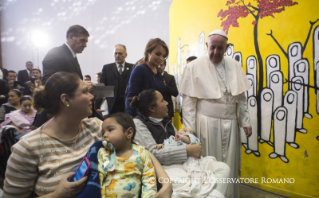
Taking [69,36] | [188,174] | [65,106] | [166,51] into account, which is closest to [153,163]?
[188,174]

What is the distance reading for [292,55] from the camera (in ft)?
8.80

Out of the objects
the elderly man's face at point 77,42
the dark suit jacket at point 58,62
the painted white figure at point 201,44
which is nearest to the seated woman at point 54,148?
the dark suit jacket at point 58,62

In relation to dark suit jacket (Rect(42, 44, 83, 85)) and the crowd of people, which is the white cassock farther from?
dark suit jacket (Rect(42, 44, 83, 85))

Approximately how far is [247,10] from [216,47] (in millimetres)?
1107

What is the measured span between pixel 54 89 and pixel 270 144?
2790 mm

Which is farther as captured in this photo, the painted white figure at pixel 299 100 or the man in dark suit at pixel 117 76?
the man in dark suit at pixel 117 76

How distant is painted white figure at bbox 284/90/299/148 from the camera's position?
106 inches

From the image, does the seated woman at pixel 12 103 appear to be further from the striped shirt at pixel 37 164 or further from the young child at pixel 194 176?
the young child at pixel 194 176

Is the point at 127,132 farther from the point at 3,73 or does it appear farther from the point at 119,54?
the point at 3,73

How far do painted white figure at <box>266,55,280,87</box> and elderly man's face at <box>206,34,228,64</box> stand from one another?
2.87 feet

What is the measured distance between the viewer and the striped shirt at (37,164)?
3.77 feet

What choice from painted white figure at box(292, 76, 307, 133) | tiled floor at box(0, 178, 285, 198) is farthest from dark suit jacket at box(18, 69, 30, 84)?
painted white figure at box(292, 76, 307, 133)

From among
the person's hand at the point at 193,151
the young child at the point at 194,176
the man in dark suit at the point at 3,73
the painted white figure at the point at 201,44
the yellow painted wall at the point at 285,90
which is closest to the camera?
the young child at the point at 194,176

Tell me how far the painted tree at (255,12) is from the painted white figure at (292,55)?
35 centimetres
